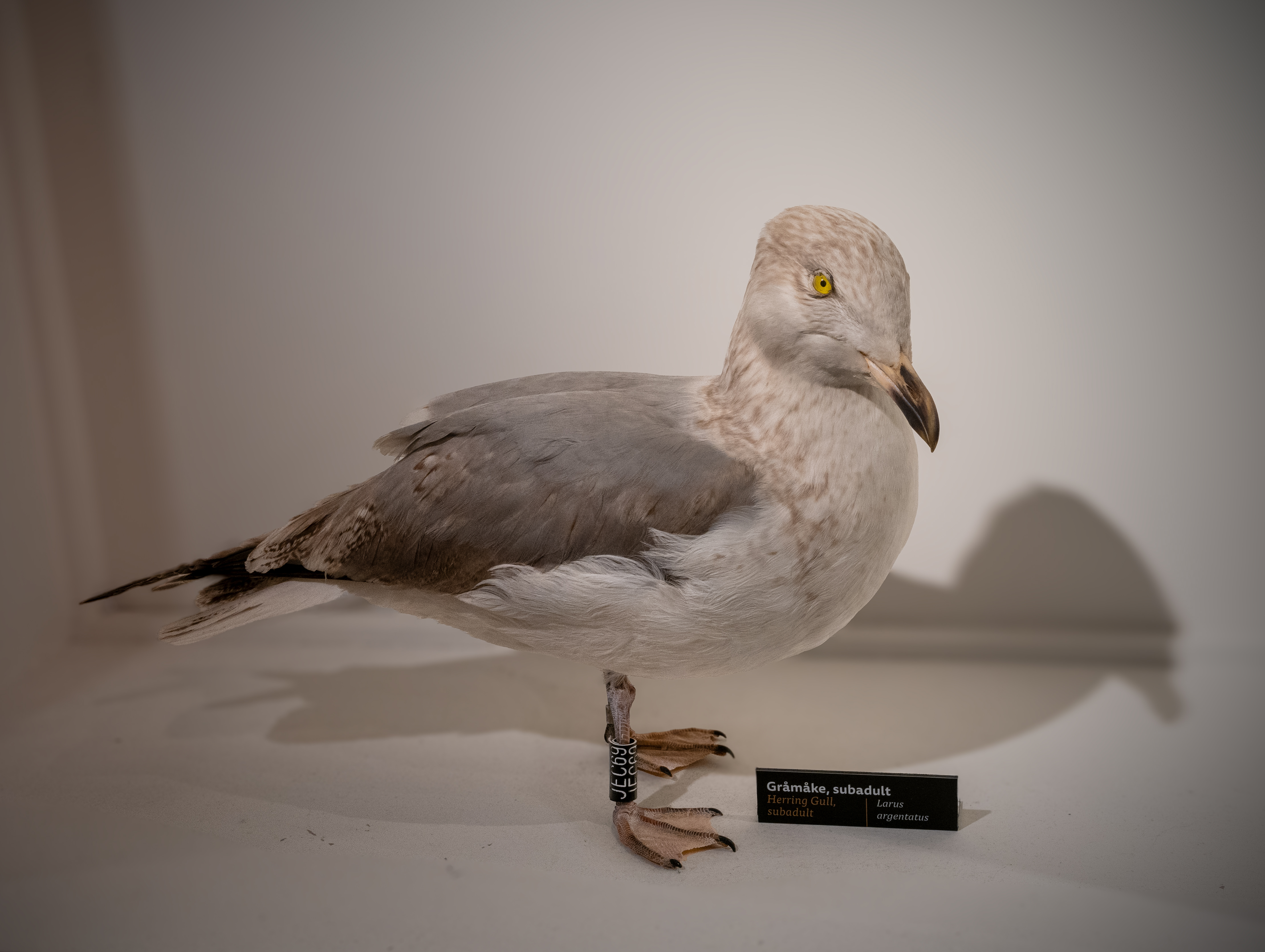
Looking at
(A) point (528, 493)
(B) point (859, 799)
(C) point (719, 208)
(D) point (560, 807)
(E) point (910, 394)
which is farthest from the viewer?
(C) point (719, 208)

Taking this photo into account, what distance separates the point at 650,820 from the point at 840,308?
3.32 ft

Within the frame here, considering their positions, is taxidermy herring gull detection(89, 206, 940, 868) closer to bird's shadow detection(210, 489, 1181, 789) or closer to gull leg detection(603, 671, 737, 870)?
gull leg detection(603, 671, 737, 870)

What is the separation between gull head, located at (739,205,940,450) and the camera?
168 cm

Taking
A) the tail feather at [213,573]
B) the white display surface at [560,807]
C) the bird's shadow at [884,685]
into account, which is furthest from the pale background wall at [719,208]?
the tail feather at [213,573]

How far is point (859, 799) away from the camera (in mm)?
1938

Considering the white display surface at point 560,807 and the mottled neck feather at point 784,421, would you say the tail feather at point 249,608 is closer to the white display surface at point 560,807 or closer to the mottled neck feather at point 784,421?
the white display surface at point 560,807

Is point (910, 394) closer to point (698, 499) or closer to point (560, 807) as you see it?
point (698, 499)

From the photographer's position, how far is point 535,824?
2.02 metres

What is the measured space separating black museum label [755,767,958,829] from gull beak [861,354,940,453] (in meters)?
0.66

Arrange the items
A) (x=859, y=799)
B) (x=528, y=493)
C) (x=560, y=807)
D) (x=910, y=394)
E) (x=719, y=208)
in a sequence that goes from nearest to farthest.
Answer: (x=910, y=394) → (x=528, y=493) → (x=859, y=799) → (x=560, y=807) → (x=719, y=208)

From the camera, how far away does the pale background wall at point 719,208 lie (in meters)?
2.45

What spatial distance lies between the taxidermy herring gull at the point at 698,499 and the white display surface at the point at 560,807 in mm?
214

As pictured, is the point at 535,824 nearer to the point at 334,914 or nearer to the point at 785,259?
the point at 334,914

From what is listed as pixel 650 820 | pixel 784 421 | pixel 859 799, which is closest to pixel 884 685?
pixel 859 799
